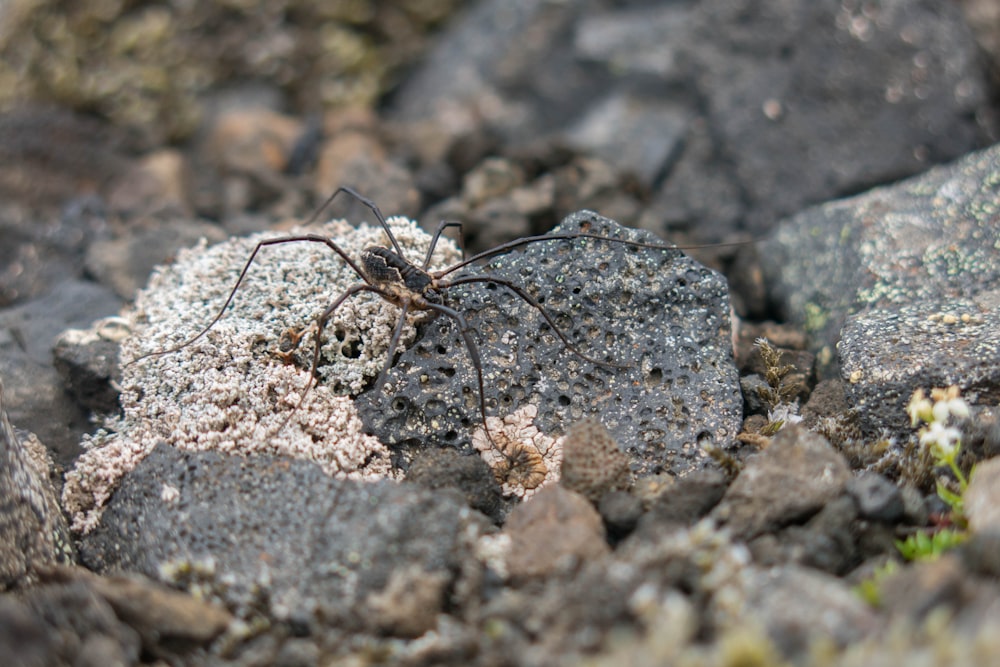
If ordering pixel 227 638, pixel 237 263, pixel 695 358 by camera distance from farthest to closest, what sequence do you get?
1. pixel 237 263
2. pixel 695 358
3. pixel 227 638

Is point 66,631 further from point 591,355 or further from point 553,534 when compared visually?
point 591,355

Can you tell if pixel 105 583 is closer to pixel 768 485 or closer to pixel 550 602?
pixel 550 602

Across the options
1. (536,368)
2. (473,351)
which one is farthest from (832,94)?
(473,351)

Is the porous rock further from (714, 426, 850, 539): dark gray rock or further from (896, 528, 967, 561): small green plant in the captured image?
(896, 528, 967, 561): small green plant

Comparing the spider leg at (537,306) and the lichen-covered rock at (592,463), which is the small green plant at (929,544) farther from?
the spider leg at (537,306)

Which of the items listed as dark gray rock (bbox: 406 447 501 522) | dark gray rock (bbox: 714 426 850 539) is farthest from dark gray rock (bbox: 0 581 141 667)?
dark gray rock (bbox: 714 426 850 539)

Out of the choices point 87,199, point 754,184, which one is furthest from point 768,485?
point 87,199

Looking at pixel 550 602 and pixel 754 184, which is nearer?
pixel 550 602
